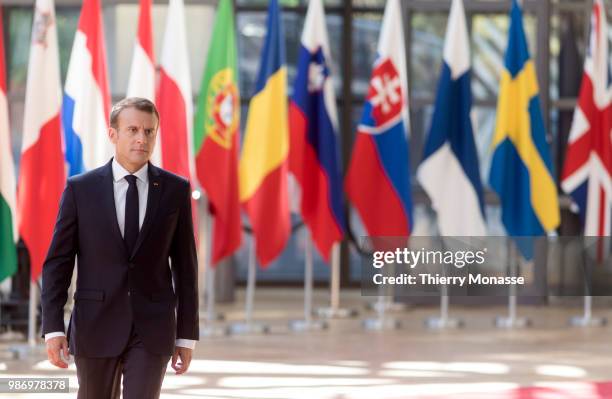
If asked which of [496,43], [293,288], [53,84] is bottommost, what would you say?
[293,288]

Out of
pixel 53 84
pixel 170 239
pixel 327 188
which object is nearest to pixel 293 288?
pixel 327 188

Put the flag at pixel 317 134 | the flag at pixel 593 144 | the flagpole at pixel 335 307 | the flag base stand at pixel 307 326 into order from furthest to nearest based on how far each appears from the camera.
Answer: the flagpole at pixel 335 307 < the flag at pixel 593 144 < the flag at pixel 317 134 < the flag base stand at pixel 307 326

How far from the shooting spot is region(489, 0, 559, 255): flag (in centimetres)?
1041

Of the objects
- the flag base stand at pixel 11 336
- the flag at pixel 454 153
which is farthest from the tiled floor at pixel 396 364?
the flag at pixel 454 153

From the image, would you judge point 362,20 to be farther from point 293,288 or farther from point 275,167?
point 275,167

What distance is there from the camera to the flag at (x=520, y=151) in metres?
10.4

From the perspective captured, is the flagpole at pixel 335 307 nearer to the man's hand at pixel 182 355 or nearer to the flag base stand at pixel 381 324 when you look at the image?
the flag base stand at pixel 381 324

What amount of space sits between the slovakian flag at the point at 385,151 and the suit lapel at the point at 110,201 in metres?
6.77

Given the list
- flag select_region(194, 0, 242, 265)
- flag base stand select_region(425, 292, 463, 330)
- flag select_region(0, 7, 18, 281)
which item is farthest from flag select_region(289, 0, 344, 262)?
flag select_region(0, 7, 18, 281)

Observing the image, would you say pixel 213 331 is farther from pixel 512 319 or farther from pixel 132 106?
pixel 132 106

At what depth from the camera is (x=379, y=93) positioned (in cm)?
1022

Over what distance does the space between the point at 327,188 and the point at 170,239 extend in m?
6.73

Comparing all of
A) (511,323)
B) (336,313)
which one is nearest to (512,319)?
(511,323)

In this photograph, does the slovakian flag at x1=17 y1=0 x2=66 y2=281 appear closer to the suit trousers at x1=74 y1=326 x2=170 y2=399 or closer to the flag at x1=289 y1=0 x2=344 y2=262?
the flag at x1=289 y1=0 x2=344 y2=262
